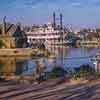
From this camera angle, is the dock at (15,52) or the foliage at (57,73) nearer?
the foliage at (57,73)

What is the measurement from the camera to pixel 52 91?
10.6 meters

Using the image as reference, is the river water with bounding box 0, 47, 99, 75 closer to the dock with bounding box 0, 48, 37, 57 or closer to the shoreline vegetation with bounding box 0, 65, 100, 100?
the shoreline vegetation with bounding box 0, 65, 100, 100

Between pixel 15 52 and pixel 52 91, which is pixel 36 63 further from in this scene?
pixel 15 52

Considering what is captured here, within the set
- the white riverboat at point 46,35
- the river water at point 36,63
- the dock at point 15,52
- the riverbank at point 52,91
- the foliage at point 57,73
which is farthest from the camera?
the white riverboat at point 46,35

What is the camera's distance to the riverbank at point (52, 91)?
9781 mm

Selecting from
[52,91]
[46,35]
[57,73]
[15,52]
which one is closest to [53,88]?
[52,91]

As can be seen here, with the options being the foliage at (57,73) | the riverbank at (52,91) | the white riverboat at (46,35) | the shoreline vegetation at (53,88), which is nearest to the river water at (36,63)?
the foliage at (57,73)

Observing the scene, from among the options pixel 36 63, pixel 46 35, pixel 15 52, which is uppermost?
pixel 46 35

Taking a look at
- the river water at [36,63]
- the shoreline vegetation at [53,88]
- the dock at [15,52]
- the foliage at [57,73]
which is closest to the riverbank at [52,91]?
the shoreline vegetation at [53,88]

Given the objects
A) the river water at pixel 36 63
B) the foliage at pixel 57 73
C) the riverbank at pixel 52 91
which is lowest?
the river water at pixel 36 63

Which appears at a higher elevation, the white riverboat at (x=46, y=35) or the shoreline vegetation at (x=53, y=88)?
the white riverboat at (x=46, y=35)

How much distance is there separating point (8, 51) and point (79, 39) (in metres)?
45.3

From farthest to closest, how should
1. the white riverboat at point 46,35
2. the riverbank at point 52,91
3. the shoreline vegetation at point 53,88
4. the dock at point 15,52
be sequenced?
the white riverboat at point 46,35
the dock at point 15,52
the shoreline vegetation at point 53,88
the riverbank at point 52,91

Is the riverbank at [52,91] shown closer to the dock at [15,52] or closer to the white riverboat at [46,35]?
the dock at [15,52]
